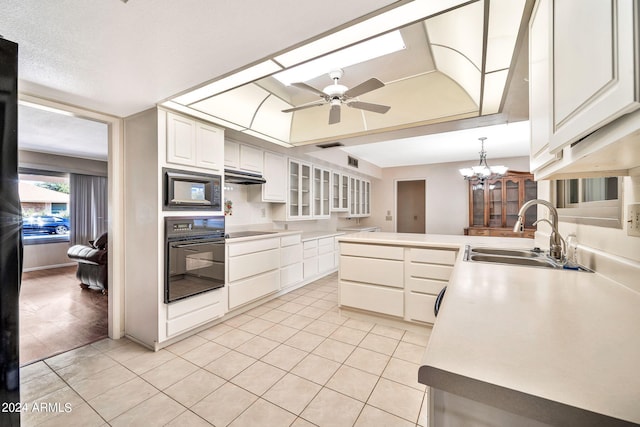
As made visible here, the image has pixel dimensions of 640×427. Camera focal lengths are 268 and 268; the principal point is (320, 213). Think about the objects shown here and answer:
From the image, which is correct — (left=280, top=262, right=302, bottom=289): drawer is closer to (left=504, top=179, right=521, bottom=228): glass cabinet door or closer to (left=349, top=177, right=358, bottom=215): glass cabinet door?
(left=349, top=177, right=358, bottom=215): glass cabinet door

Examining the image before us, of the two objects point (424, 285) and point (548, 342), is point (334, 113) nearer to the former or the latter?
point (424, 285)

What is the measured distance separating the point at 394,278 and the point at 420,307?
37 cm

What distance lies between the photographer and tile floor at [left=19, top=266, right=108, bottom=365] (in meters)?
2.48

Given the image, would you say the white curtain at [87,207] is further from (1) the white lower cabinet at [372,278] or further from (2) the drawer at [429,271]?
(2) the drawer at [429,271]

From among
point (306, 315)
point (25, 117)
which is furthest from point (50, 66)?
point (306, 315)

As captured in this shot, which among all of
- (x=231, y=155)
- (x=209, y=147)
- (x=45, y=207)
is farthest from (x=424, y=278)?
(x=45, y=207)

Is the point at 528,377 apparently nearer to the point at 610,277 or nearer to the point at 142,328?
the point at 610,277

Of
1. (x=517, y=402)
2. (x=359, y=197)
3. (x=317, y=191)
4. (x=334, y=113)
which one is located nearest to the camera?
(x=517, y=402)

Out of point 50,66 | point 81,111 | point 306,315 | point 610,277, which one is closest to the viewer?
point 610,277

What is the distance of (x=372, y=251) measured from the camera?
2.97 metres

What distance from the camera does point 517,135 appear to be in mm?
4238

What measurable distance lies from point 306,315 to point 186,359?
4.38 feet

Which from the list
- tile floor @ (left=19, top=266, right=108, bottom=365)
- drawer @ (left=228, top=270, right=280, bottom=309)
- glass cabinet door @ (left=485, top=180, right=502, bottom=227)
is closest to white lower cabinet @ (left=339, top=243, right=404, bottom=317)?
drawer @ (left=228, top=270, right=280, bottom=309)

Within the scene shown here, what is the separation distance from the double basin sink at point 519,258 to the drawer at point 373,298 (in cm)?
95
